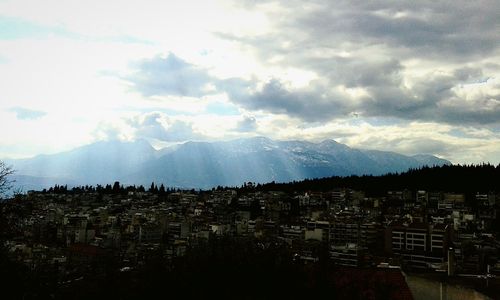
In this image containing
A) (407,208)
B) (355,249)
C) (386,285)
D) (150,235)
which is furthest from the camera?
(407,208)

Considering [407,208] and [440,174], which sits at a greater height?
[440,174]

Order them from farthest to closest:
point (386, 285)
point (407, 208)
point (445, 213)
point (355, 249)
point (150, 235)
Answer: point (407, 208) < point (445, 213) < point (150, 235) < point (355, 249) < point (386, 285)

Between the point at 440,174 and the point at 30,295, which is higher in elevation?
the point at 440,174

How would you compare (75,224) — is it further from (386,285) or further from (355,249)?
(386,285)

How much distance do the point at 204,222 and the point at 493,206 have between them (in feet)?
139

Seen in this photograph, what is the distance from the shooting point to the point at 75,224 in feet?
239

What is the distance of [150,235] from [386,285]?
178 feet

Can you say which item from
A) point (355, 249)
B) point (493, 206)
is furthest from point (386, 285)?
point (493, 206)

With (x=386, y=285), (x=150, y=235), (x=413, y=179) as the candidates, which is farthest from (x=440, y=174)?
(x=386, y=285)

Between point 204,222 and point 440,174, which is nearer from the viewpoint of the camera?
point 204,222

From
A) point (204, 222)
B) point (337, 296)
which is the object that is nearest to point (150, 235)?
point (204, 222)

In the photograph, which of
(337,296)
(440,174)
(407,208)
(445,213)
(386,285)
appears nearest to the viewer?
(337,296)

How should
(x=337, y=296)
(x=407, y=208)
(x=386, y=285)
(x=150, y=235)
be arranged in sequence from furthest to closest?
(x=407, y=208)
(x=150, y=235)
(x=386, y=285)
(x=337, y=296)

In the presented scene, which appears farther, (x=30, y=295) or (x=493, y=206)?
(x=493, y=206)
